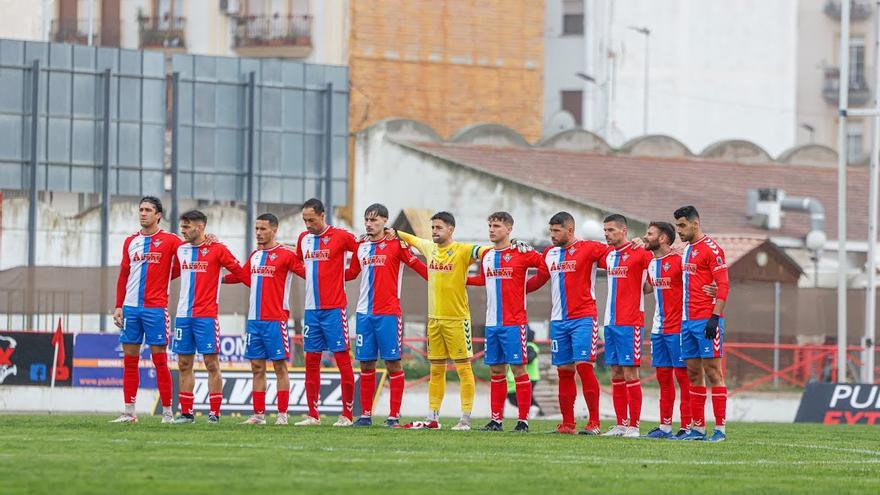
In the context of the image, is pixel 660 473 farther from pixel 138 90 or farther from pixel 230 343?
pixel 138 90

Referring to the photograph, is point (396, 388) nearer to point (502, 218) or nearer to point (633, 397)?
point (502, 218)

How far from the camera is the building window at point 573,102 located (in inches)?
2852

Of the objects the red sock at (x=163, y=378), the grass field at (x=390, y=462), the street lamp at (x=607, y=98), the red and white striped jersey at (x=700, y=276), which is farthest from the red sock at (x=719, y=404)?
the street lamp at (x=607, y=98)

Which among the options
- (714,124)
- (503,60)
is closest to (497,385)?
(503,60)

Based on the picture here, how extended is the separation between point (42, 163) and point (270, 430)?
30.0m

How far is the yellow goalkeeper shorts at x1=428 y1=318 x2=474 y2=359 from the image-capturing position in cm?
1931

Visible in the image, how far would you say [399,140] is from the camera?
54.0 m

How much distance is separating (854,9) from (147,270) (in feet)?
212

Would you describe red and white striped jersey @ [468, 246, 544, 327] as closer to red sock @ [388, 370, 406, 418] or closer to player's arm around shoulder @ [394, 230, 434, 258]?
player's arm around shoulder @ [394, 230, 434, 258]

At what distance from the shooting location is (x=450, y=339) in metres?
19.3

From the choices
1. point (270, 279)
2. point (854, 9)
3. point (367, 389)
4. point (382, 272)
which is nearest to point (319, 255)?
point (270, 279)

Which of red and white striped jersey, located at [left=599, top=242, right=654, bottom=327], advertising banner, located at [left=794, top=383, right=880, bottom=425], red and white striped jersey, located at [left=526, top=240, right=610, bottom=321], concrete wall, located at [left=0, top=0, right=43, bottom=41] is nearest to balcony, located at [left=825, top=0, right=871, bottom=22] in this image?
concrete wall, located at [left=0, top=0, right=43, bottom=41]

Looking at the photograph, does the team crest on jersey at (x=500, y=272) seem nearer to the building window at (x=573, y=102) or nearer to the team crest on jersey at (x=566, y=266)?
the team crest on jersey at (x=566, y=266)

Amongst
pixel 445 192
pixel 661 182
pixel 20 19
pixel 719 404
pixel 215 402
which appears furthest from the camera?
pixel 661 182
